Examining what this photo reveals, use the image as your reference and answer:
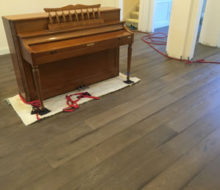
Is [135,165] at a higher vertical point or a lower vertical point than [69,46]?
lower

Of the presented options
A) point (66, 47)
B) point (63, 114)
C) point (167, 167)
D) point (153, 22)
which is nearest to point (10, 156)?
point (63, 114)

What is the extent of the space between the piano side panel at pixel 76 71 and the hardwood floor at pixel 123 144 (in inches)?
16.0

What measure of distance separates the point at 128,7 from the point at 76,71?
416 centimetres

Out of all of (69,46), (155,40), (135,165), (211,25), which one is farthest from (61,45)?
(211,25)

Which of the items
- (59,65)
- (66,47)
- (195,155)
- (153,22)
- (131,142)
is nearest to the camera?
(195,155)

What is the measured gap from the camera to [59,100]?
2.53 m

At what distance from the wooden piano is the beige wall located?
364 centimetres

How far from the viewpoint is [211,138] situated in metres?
1.97

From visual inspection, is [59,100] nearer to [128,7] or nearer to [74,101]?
[74,101]

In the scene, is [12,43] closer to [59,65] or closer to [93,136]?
[59,65]

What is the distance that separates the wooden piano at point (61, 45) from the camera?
2.05m

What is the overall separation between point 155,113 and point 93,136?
746 mm

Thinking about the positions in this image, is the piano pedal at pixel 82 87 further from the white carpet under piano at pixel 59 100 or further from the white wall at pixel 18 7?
the white wall at pixel 18 7

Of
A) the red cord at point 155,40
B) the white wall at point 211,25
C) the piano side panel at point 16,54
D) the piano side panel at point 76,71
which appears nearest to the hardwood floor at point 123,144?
the piano side panel at point 16,54
